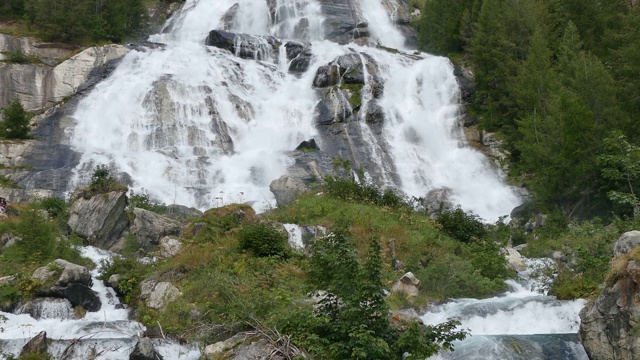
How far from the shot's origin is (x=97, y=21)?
131 feet

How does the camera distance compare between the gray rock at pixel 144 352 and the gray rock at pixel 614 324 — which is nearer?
the gray rock at pixel 614 324

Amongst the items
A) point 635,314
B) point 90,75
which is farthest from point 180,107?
point 635,314

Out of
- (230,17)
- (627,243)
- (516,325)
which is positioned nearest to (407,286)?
(516,325)

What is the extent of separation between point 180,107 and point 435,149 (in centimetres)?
1442

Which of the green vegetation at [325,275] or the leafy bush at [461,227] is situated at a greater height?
the green vegetation at [325,275]

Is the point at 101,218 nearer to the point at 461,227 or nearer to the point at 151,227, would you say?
the point at 151,227

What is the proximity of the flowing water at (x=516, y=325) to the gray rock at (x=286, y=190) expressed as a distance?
10.1 metres

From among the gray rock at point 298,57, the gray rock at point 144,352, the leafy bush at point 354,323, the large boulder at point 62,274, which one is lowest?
the gray rock at point 298,57

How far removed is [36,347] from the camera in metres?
10.3

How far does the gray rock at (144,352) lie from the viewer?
10.1 m

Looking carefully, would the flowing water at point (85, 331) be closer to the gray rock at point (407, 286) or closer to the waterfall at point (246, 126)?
the gray rock at point (407, 286)

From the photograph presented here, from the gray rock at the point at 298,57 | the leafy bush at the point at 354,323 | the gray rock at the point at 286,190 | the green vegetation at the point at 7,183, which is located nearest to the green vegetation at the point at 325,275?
the leafy bush at the point at 354,323

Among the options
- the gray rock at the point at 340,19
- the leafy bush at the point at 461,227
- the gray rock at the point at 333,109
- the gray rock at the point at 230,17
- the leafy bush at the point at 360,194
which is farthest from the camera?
the gray rock at the point at 230,17

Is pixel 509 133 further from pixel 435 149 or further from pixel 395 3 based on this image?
pixel 395 3
